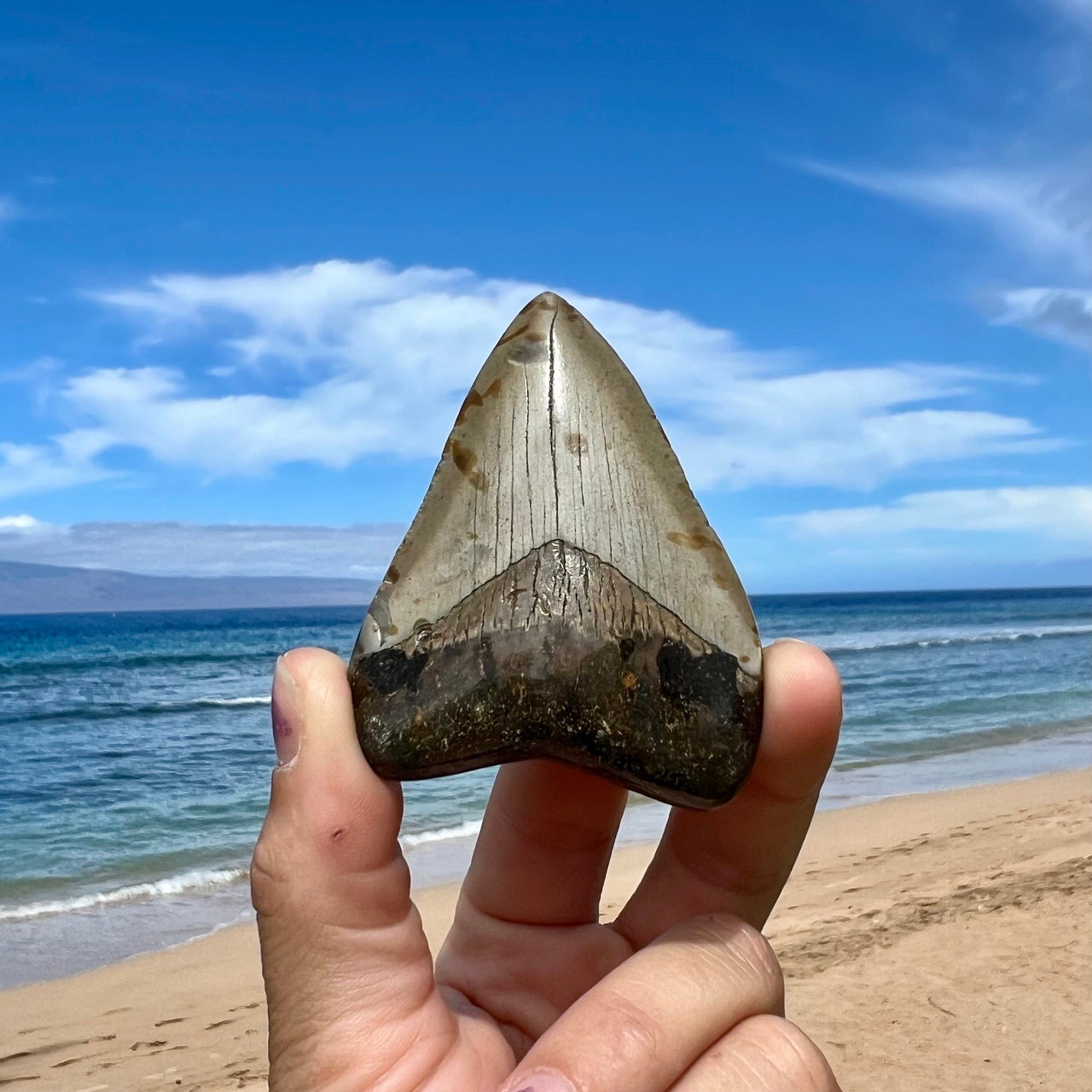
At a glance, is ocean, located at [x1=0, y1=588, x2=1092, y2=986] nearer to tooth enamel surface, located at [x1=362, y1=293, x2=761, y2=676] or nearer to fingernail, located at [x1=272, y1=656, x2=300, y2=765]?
fingernail, located at [x1=272, y1=656, x2=300, y2=765]

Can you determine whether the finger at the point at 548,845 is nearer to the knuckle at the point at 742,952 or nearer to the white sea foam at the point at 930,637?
the knuckle at the point at 742,952

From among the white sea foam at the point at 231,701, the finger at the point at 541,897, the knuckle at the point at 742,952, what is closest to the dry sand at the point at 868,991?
the finger at the point at 541,897

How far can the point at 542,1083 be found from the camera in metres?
1.35

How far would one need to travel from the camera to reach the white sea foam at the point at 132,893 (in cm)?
715

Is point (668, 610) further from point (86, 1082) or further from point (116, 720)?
point (116, 720)

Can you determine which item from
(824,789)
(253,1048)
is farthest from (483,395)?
(824,789)

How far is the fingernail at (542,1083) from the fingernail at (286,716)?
566 millimetres

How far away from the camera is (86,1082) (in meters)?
4.77

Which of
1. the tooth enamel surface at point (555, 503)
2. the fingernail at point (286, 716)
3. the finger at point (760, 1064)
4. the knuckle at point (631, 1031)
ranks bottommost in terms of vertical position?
the finger at point (760, 1064)

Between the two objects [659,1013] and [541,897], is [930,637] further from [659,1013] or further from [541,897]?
[659,1013]

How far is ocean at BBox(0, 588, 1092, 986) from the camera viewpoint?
7.17 meters

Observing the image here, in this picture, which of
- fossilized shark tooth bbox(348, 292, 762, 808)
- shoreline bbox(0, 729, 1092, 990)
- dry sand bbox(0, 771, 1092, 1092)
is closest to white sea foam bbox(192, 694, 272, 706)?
shoreline bbox(0, 729, 1092, 990)

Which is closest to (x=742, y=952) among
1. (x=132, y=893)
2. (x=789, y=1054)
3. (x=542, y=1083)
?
(x=789, y=1054)

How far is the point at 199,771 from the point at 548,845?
11.3m
